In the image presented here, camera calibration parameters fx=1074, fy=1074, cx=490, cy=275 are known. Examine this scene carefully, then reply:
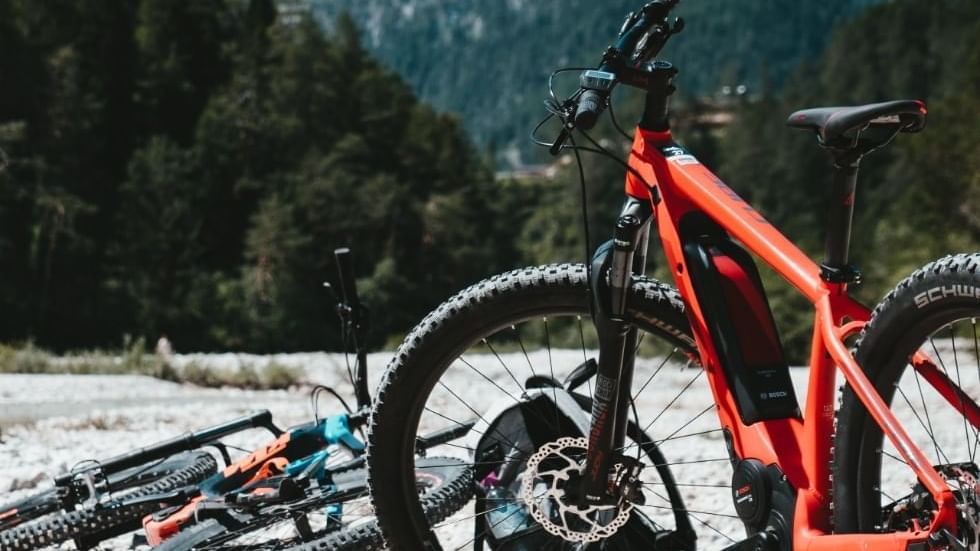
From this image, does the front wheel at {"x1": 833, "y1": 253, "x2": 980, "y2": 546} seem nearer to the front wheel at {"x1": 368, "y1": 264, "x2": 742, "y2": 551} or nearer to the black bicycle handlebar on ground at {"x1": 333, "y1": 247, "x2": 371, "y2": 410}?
the front wheel at {"x1": 368, "y1": 264, "x2": 742, "y2": 551}

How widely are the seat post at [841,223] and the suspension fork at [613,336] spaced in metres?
0.60

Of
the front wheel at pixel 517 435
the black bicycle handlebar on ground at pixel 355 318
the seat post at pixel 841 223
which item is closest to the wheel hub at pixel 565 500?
the front wheel at pixel 517 435

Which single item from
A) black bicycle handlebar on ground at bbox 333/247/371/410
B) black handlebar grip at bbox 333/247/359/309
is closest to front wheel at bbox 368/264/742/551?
black bicycle handlebar on ground at bbox 333/247/371/410

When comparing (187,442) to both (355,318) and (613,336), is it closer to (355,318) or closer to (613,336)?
(355,318)

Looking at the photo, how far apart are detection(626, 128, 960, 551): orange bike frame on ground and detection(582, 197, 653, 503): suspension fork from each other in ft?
0.34

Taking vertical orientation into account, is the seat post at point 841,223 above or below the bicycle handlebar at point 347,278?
above

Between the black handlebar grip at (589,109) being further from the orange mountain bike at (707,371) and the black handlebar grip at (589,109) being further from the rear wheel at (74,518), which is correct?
the rear wheel at (74,518)

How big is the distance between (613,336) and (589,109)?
0.73 meters

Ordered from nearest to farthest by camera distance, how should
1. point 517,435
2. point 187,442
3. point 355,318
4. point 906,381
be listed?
point 906,381, point 517,435, point 187,442, point 355,318

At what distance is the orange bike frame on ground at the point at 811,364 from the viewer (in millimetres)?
2725

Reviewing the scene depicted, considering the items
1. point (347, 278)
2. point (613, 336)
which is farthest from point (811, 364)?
point (347, 278)

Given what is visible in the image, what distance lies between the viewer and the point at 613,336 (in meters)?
3.31

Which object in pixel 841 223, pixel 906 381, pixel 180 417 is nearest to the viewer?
pixel 841 223

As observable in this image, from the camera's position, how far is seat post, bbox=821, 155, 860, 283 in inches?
112
